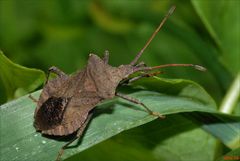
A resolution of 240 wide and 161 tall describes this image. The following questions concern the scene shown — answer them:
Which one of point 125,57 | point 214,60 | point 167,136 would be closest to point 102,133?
point 167,136

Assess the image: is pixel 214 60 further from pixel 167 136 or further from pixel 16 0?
pixel 16 0

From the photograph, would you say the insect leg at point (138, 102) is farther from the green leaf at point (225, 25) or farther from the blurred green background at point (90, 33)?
the blurred green background at point (90, 33)

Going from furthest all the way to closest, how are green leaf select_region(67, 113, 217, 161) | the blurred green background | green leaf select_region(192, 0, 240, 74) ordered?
the blurred green background < green leaf select_region(192, 0, 240, 74) < green leaf select_region(67, 113, 217, 161)

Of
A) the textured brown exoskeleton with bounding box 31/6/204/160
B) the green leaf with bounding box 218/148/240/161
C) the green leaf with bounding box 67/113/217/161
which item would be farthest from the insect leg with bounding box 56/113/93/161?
the green leaf with bounding box 218/148/240/161

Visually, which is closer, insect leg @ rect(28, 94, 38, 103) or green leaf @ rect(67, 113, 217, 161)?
insect leg @ rect(28, 94, 38, 103)

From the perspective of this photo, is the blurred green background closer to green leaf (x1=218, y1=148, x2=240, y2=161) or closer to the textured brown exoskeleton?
the textured brown exoskeleton

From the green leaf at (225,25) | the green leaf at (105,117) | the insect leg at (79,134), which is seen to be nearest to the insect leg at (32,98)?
the green leaf at (105,117)

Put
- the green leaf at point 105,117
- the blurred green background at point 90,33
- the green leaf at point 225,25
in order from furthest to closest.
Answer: the blurred green background at point 90,33 → the green leaf at point 225,25 → the green leaf at point 105,117

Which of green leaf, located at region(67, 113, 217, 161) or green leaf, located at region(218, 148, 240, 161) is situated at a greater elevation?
green leaf, located at region(218, 148, 240, 161)

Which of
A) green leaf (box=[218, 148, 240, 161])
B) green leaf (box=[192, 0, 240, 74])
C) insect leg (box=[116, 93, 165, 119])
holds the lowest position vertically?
insect leg (box=[116, 93, 165, 119])
